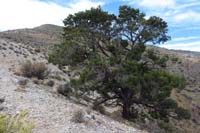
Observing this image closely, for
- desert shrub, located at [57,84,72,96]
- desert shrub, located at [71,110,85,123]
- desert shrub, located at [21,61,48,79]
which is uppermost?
desert shrub, located at [21,61,48,79]

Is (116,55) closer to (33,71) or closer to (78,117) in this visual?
(33,71)

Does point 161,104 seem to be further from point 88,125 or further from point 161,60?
point 88,125

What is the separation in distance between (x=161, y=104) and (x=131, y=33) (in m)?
4.51

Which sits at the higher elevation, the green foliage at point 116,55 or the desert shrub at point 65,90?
the green foliage at point 116,55

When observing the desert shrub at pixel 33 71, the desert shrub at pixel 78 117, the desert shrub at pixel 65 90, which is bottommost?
the desert shrub at pixel 65 90

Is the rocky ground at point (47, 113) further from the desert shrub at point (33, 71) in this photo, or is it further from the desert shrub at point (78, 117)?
the desert shrub at point (33, 71)

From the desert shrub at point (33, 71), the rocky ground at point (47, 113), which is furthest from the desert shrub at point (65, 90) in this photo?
the rocky ground at point (47, 113)

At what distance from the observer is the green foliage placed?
25.4 m

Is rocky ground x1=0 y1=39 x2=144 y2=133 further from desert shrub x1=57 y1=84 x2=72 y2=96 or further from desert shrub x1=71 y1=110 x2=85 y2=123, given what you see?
desert shrub x1=57 y1=84 x2=72 y2=96

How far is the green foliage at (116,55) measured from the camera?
25375 millimetres

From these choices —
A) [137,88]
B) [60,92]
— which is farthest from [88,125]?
[60,92]

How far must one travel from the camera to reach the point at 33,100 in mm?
19250

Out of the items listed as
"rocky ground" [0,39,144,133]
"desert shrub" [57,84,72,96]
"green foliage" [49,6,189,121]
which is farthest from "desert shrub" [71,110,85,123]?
"desert shrub" [57,84,72,96]

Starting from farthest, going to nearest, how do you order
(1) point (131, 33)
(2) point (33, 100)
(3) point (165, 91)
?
(1) point (131, 33) → (3) point (165, 91) → (2) point (33, 100)
